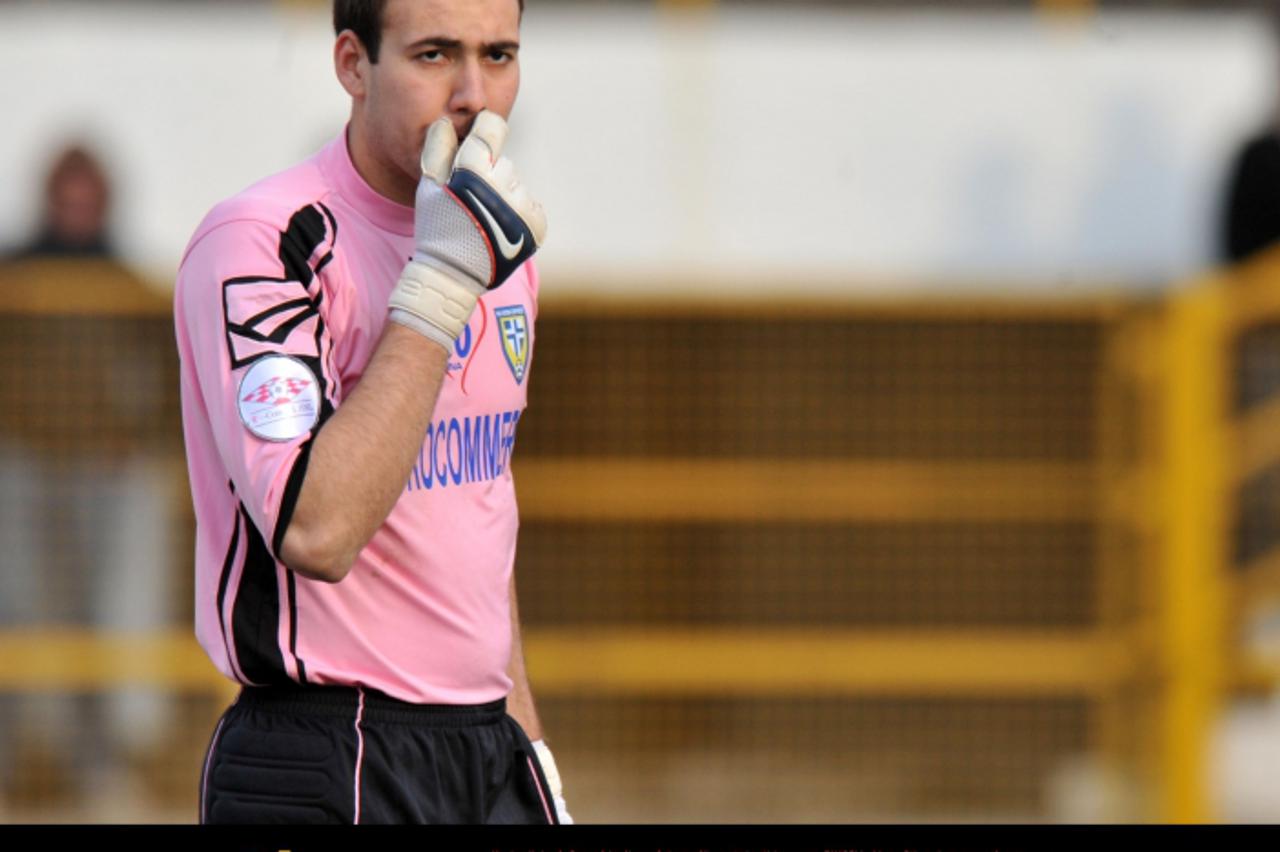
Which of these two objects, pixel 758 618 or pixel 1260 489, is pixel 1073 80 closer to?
pixel 1260 489

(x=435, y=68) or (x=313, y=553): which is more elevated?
(x=435, y=68)

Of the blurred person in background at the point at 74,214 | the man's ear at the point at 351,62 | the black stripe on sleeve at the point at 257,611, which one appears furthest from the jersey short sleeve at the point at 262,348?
the blurred person in background at the point at 74,214

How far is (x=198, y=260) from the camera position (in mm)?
3223

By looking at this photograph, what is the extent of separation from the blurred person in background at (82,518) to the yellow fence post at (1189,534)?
370 cm

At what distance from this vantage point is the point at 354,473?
3.03 metres

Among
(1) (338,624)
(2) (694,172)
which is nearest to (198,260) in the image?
(1) (338,624)

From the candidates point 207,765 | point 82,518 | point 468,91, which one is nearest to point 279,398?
point 468,91

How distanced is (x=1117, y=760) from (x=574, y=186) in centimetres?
381

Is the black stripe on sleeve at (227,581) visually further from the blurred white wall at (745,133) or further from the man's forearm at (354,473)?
the blurred white wall at (745,133)

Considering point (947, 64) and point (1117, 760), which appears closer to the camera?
point (1117, 760)

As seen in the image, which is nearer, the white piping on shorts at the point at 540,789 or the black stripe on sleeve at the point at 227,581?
the black stripe on sleeve at the point at 227,581

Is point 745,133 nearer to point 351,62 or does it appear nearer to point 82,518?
point 82,518

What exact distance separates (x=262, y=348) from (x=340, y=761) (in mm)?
642

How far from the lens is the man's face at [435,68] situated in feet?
10.8
